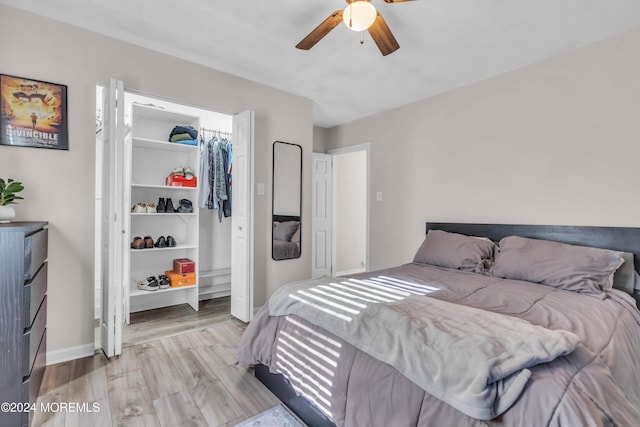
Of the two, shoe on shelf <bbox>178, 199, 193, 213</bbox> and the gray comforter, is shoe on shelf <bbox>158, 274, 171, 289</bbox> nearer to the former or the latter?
shoe on shelf <bbox>178, 199, 193, 213</bbox>

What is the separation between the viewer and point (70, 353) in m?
2.24

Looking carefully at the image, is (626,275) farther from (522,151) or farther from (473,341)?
(473,341)

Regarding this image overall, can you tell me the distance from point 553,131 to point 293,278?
285 cm

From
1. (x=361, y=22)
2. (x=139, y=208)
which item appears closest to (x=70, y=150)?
(x=139, y=208)

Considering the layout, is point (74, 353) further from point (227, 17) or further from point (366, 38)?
point (366, 38)

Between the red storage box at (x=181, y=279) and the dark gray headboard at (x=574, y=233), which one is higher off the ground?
the dark gray headboard at (x=574, y=233)

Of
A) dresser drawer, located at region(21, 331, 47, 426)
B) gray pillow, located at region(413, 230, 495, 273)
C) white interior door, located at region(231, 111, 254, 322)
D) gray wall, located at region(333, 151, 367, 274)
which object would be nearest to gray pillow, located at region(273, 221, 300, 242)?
white interior door, located at region(231, 111, 254, 322)

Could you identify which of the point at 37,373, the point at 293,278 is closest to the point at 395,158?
the point at 293,278

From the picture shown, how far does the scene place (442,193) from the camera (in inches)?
134

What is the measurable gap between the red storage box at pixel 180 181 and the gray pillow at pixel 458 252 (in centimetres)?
253

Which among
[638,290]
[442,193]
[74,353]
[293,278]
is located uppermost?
[442,193]

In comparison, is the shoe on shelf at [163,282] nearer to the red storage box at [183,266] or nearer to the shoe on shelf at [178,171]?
the red storage box at [183,266]

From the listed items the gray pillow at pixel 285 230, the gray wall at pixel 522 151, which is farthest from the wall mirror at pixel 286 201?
the gray wall at pixel 522 151

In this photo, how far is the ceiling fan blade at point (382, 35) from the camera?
1.82 meters
